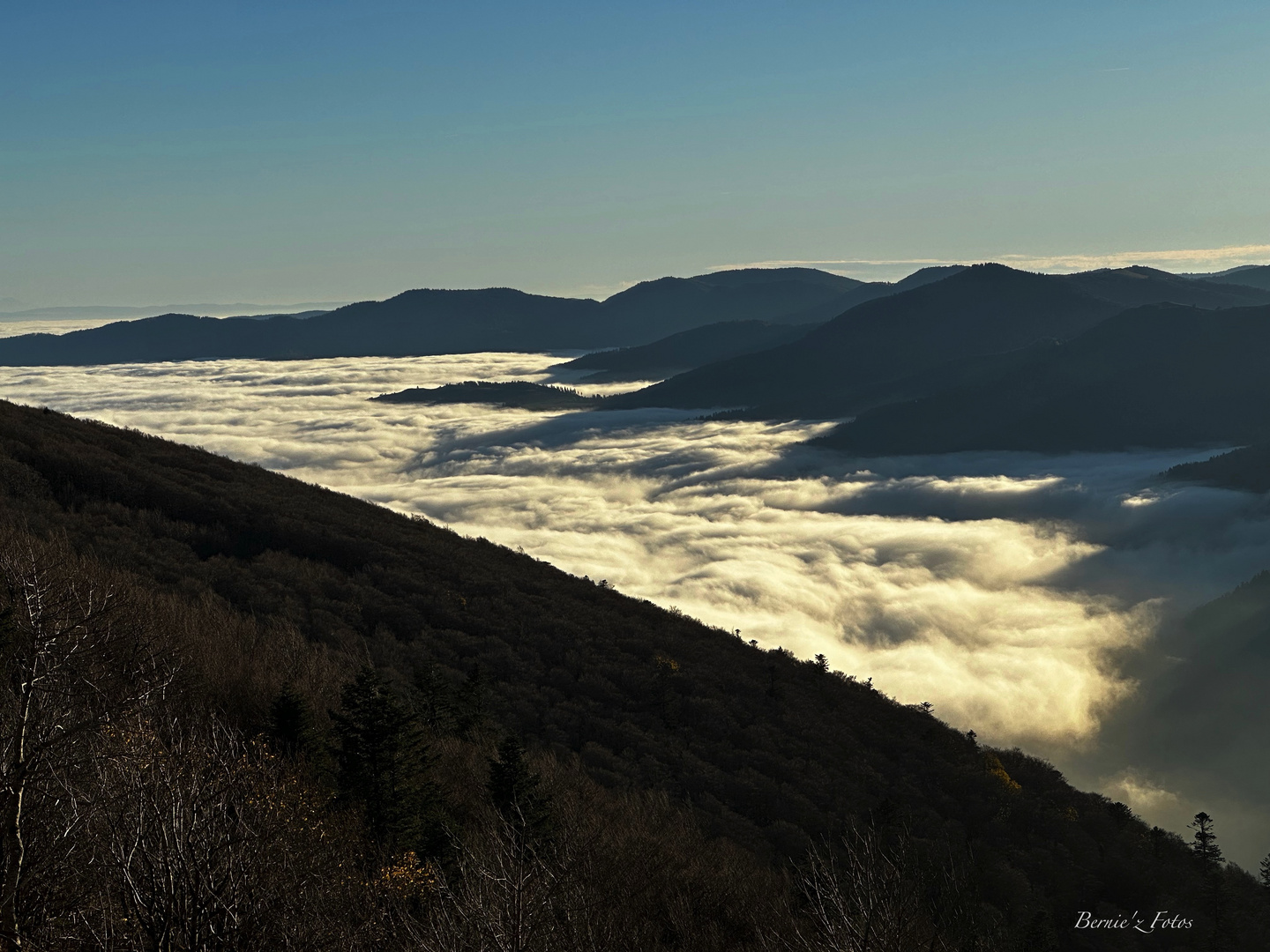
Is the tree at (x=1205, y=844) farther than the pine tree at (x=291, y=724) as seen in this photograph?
Yes

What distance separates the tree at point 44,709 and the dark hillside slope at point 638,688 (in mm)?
16863

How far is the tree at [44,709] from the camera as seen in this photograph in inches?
358

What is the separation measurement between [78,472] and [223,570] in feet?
41.2

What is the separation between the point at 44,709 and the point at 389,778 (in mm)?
A: 8041

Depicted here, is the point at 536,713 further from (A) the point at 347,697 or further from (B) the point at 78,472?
(B) the point at 78,472

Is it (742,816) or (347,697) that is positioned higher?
(347,697)

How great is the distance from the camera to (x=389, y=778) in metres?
18.2

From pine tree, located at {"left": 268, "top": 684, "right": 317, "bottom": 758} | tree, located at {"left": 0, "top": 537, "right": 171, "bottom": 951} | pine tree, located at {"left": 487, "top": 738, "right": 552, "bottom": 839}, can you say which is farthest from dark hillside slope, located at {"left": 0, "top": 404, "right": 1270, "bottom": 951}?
tree, located at {"left": 0, "top": 537, "right": 171, "bottom": 951}

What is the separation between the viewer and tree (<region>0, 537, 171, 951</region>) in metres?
9.09

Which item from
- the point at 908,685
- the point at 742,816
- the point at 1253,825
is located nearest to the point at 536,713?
the point at 742,816

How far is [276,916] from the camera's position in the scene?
36.5 feet
